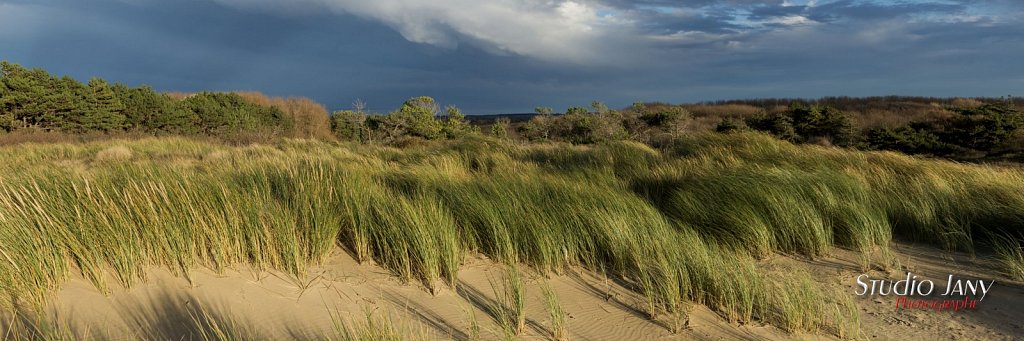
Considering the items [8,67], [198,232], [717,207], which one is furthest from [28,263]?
[8,67]

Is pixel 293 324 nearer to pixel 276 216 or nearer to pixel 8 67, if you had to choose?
pixel 276 216

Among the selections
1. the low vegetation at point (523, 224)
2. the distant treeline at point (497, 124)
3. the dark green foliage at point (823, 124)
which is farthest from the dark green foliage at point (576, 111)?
the low vegetation at point (523, 224)

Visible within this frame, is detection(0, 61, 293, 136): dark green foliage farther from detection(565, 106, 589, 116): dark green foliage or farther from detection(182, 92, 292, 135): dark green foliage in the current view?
detection(565, 106, 589, 116): dark green foliage

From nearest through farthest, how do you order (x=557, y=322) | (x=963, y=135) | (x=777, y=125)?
(x=557, y=322)
(x=963, y=135)
(x=777, y=125)

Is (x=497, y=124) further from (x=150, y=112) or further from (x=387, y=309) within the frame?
(x=387, y=309)

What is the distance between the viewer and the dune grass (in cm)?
289

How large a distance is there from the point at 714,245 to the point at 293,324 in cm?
289

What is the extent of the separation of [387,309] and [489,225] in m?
1.15

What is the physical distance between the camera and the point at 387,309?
285cm

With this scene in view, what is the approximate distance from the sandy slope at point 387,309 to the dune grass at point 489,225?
0.11 metres

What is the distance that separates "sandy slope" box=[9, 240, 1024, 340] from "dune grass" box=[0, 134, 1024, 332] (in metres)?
0.11

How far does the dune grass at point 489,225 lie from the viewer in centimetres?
289

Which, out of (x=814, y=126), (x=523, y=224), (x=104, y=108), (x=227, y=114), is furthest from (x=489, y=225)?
(x=227, y=114)

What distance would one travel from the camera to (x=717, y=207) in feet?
14.3
